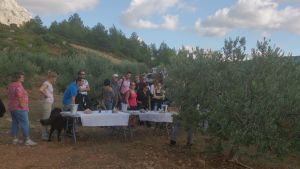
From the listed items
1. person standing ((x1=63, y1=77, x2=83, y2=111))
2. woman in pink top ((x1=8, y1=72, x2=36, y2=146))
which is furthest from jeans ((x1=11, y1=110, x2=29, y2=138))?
person standing ((x1=63, y1=77, x2=83, y2=111))

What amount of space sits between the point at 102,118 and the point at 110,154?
1.32m

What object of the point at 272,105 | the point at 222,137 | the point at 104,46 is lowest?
the point at 222,137

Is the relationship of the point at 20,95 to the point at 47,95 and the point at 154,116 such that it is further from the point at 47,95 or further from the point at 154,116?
the point at 154,116

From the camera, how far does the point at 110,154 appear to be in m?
9.30

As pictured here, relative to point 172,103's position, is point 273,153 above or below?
below

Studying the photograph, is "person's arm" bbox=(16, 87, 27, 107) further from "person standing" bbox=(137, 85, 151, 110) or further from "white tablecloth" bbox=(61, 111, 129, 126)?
"person standing" bbox=(137, 85, 151, 110)

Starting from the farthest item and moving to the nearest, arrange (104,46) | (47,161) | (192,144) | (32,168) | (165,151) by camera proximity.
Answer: (104,46) → (192,144) → (165,151) → (47,161) → (32,168)

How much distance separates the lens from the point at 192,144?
11.2m

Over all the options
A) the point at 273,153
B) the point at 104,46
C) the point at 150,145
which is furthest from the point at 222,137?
the point at 104,46

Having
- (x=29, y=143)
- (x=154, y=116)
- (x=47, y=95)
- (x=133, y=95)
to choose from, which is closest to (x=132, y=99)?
(x=133, y=95)

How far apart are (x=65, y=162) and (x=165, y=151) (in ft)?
8.22

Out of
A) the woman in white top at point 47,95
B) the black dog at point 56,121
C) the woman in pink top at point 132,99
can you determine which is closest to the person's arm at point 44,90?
the woman in white top at point 47,95

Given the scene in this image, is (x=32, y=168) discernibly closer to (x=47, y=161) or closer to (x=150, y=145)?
(x=47, y=161)

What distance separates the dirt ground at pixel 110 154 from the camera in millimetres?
8500
